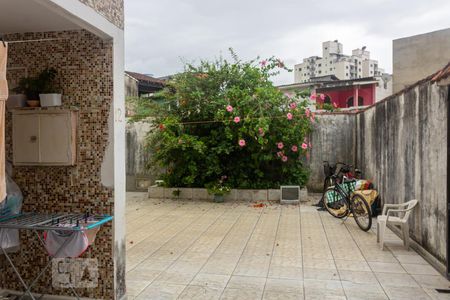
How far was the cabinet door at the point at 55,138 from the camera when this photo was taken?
3.41 m

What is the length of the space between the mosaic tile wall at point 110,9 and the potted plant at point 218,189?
6.20 meters

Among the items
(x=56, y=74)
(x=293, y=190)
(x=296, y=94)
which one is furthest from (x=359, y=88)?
(x=56, y=74)

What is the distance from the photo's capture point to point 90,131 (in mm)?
3424

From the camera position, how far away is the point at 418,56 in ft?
45.2

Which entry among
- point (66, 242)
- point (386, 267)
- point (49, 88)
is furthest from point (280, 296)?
point (49, 88)

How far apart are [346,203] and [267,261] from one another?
305cm

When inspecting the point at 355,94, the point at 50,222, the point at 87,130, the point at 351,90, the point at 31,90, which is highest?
the point at 351,90

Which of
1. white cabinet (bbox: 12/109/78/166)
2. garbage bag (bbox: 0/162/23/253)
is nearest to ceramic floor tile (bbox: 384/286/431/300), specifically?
white cabinet (bbox: 12/109/78/166)

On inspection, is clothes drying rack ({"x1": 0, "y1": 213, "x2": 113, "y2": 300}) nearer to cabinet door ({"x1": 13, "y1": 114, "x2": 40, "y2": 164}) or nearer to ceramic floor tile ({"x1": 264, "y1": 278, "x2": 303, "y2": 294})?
cabinet door ({"x1": 13, "y1": 114, "x2": 40, "y2": 164})

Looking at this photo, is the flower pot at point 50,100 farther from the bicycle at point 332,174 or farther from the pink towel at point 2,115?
the bicycle at point 332,174

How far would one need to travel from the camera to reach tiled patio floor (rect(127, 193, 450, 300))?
380 cm

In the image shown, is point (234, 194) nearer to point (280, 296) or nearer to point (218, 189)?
point (218, 189)

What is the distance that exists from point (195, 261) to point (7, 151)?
2.49 metres

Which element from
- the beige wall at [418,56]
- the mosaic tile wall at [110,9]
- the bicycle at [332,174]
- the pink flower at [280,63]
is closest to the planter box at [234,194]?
the bicycle at [332,174]
